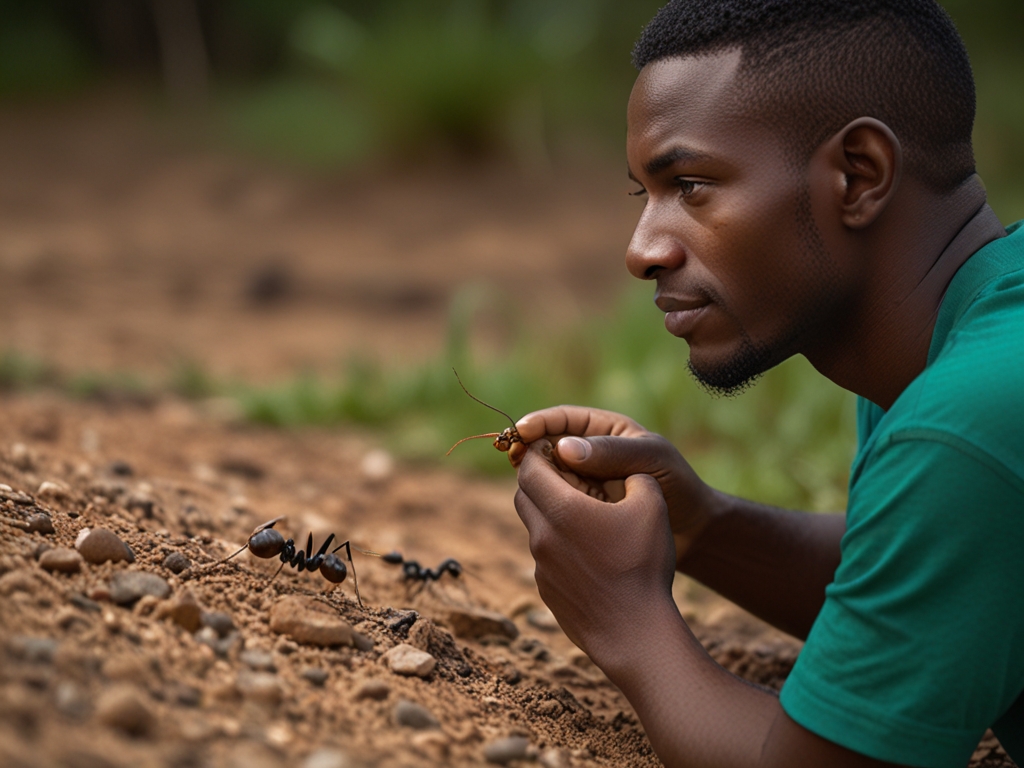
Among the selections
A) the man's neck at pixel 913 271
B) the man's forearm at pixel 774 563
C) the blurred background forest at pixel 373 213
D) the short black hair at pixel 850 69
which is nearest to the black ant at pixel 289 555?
the man's forearm at pixel 774 563

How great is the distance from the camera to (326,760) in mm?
1461

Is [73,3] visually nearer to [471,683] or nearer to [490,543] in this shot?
[490,543]

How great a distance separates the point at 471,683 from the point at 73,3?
12027 millimetres

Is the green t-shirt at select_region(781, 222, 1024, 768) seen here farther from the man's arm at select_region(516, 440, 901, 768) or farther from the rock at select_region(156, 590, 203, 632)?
the rock at select_region(156, 590, 203, 632)

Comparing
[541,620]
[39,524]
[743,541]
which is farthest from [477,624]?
[39,524]

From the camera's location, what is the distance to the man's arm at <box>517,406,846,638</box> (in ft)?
7.53

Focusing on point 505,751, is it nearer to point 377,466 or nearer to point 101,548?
point 101,548

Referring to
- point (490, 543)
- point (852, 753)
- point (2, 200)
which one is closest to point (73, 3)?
point (2, 200)

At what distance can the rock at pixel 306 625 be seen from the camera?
191 cm

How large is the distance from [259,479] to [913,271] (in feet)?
8.68

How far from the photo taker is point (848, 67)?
183 centimetres

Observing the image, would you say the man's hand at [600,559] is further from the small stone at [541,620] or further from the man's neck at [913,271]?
the small stone at [541,620]

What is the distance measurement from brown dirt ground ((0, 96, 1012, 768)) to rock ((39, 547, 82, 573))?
0.02 m

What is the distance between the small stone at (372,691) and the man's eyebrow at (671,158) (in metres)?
1.07
